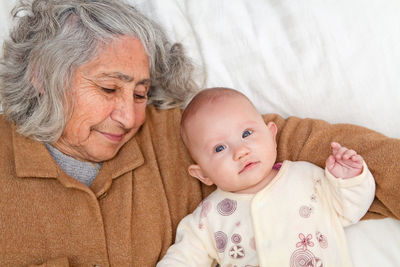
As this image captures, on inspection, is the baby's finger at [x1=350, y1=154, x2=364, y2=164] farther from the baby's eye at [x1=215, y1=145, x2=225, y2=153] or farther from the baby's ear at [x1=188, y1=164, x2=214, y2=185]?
the baby's ear at [x1=188, y1=164, x2=214, y2=185]

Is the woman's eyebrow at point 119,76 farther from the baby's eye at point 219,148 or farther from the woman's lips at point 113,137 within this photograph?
the baby's eye at point 219,148

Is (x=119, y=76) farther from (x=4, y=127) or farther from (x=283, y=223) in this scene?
(x=283, y=223)

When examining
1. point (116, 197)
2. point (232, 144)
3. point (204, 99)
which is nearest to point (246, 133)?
point (232, 144)

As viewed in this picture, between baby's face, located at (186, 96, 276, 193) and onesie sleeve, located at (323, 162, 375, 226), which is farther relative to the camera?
baby's face, located at (186, 96, 276, 193)

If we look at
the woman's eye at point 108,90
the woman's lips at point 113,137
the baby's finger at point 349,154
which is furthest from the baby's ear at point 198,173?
the baby's finger at point 349,154

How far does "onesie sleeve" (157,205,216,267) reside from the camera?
1822 mm

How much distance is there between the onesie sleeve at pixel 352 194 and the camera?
1.65m

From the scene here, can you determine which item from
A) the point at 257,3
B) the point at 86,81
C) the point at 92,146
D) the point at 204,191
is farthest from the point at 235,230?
the point at 257,3

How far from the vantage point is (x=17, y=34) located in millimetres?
2104

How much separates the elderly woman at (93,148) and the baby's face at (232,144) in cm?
25

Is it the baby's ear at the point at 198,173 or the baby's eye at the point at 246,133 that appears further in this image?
the baby's ear at the point at 198,173

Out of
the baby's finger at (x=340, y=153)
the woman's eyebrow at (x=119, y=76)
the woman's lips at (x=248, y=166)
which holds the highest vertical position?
the woman's eyebrow at (x=119, y=76)

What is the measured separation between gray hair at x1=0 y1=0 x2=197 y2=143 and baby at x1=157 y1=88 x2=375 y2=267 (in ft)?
1.51

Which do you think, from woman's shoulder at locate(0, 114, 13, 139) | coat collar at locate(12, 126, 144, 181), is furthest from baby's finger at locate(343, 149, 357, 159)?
woman's shoulder at locate(0, 114, 13, 139)
